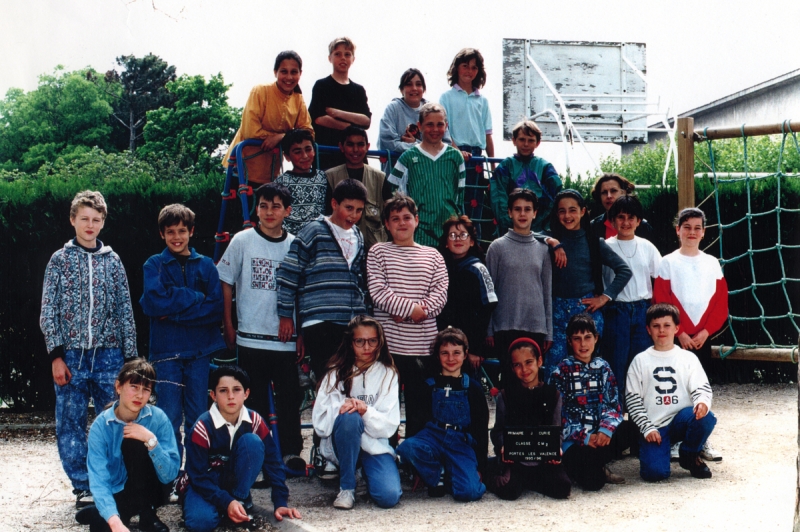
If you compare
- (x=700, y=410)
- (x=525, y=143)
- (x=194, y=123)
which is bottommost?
(x=700, y=410)

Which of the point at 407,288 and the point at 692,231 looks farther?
the point at 692,231

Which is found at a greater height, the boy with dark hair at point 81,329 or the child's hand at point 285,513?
the boy with dark hair at point 81,329

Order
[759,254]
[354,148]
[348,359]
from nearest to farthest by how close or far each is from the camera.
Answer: [348,359]
[354,148]
[759,254]

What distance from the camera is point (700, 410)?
4.95m

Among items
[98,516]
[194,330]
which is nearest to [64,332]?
[194,330]

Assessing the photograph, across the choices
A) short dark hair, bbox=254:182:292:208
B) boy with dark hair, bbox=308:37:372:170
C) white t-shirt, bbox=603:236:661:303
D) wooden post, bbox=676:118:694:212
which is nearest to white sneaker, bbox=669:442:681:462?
white t-shirt, bbox=603:236:661:303

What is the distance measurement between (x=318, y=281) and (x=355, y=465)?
42.4 inches

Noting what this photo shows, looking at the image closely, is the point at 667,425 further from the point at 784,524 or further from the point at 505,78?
the point at 505,78

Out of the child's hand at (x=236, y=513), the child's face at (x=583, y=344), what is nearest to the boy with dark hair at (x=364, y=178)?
the child's face at (x=583, y=344)

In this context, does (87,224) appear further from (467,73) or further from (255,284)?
(467,73)

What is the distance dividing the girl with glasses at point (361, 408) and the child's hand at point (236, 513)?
595 mm

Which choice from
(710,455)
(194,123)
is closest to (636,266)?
(710,455)

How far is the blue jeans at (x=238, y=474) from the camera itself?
13.8 feet

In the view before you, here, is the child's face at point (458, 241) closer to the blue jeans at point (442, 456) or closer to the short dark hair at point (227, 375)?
the blue jeans at point (442, 456)
